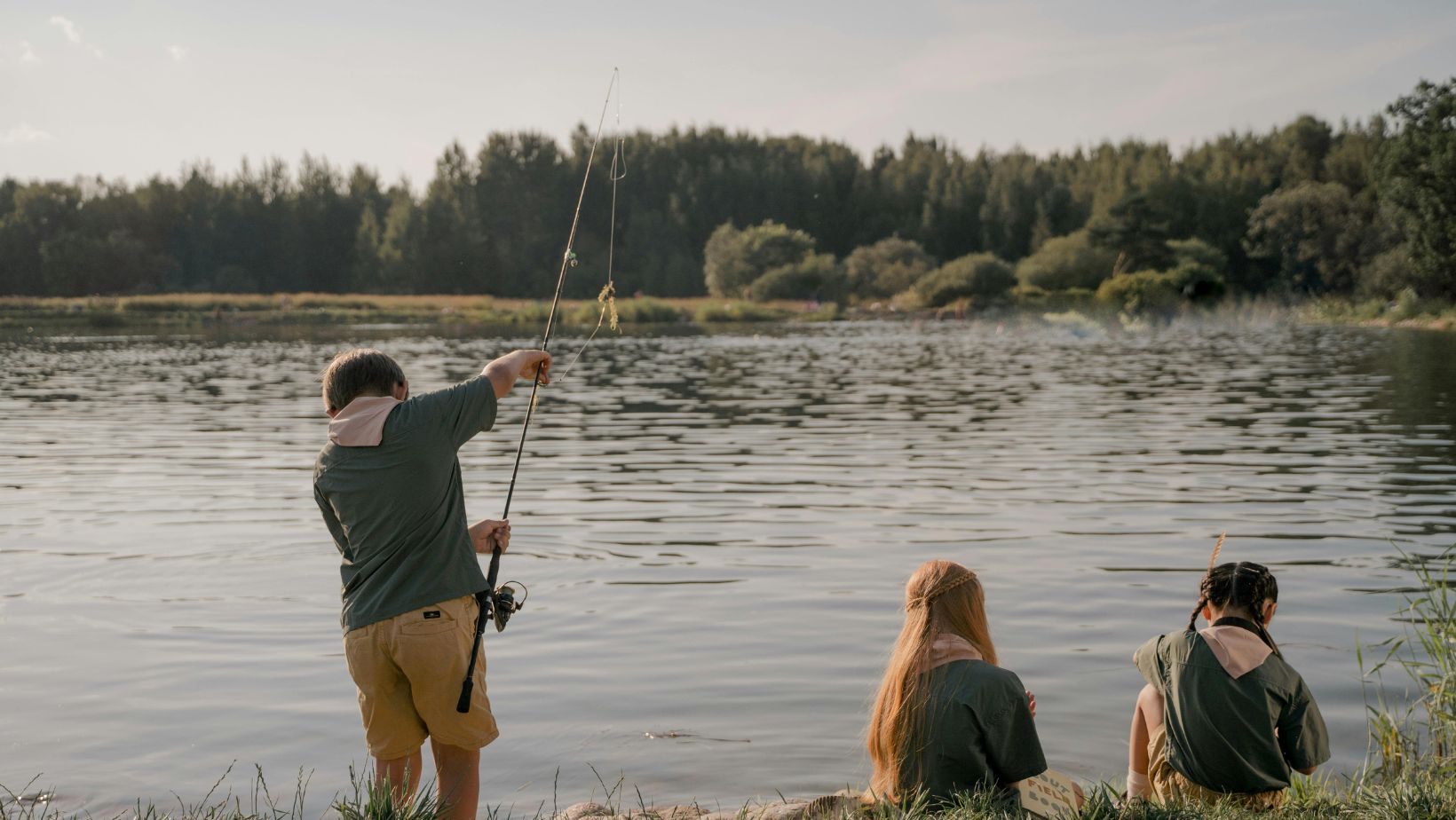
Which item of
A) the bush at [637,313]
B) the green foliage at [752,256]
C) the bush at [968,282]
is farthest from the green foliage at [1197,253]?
the bush at [637,313]

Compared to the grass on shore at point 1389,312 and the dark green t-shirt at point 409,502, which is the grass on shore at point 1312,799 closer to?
the dark green t-shirt at point 409,502

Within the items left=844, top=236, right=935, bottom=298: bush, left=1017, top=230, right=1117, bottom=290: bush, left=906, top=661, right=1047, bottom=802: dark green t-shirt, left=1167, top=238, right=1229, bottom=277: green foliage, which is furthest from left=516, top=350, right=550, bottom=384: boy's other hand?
left=844, top=236, right=935, bottom=298: bush

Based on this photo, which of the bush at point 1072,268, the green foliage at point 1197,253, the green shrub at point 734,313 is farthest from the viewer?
the bush at point 1072,268

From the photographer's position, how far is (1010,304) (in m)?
77.6

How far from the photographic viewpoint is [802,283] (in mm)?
88875

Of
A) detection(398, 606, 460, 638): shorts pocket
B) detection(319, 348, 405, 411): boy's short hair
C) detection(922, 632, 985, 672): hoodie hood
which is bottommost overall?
detection(922, 632, 985, 672): hoodie hood

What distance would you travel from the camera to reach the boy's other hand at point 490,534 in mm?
5031

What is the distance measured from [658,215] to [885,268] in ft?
101

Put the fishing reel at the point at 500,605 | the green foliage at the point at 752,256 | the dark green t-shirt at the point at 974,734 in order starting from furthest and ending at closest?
the green foliage at the point at 752,256
the fishing reel at the point at 500,605
the dark green t-shirt at the point at 974,734

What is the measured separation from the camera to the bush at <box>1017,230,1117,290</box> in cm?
8144

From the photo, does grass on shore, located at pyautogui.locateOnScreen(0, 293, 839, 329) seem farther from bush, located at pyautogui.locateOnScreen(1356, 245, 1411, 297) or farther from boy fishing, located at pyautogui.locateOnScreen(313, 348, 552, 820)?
boy fishing, located at pyautogui.locateOnScreen(313, 348, 552, 820)

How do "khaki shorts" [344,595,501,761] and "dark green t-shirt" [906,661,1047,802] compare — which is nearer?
"dark green t-shirt" [906,661,1047,802]

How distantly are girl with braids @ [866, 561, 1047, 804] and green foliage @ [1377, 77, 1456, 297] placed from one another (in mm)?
65211

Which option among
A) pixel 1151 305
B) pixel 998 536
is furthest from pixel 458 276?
pixel 998 536
